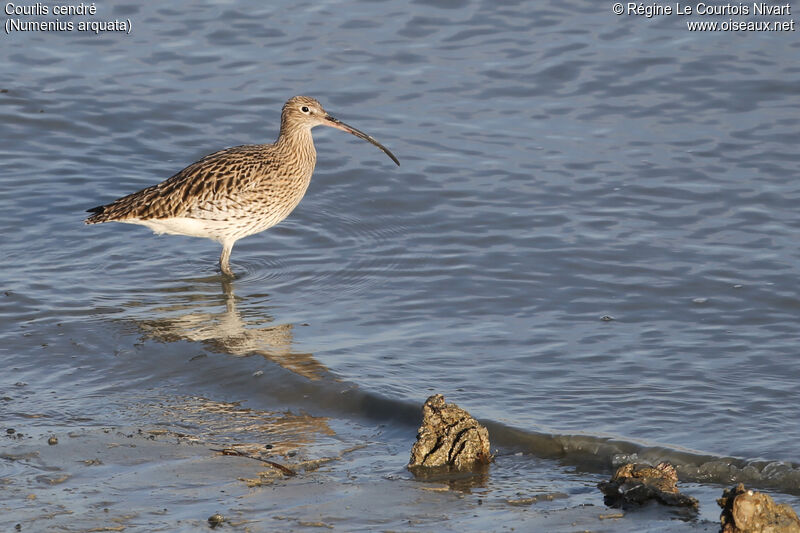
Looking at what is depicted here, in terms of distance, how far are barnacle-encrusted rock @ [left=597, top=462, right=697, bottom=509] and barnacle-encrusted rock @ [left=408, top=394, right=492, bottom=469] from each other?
0.71 meters

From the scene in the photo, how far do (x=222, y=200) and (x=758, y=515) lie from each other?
5.96 m

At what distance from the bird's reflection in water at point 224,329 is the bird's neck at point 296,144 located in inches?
60.0

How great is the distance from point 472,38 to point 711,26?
2.74m

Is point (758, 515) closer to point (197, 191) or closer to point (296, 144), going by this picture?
point (197, 191)

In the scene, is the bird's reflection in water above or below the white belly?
below

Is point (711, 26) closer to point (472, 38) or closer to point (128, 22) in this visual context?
point (472, 38)

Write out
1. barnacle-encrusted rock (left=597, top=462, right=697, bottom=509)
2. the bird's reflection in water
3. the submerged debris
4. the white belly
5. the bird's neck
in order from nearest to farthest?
1. the submerged debris
2. barnacle-encrusted rock (left=597, top=462, right=697, bottom=509)
3. the bird's reflection in water
4. the white belly
5. the bird's neck

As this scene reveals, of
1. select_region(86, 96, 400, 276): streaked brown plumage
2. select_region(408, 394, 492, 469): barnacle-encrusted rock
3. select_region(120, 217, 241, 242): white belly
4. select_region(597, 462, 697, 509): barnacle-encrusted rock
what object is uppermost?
select_region(86, 96, 400, 276): streaked brown plumage

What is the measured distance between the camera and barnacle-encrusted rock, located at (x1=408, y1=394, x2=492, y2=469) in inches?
239

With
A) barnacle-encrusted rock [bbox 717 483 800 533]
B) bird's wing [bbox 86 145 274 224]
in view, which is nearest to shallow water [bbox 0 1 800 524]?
bird's wing [bbox 86 145 274 224]

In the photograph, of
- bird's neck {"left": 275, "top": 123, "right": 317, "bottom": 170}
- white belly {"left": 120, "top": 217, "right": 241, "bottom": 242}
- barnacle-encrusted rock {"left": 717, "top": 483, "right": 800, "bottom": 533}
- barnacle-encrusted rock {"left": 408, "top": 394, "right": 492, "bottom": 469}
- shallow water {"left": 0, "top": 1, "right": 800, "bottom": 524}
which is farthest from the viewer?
bird's neck {"left": 275, "top": 123, "right": 317, "bottom": 170}

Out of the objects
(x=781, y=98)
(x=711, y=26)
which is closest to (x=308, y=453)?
(x=781, y=98)

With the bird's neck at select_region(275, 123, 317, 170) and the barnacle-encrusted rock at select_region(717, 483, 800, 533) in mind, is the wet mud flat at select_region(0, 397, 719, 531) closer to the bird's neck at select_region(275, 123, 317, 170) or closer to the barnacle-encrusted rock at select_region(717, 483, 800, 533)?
the barnacle-encrusted rock at select_region(717, 483, 800, 533)

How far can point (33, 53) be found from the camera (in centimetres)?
1466
